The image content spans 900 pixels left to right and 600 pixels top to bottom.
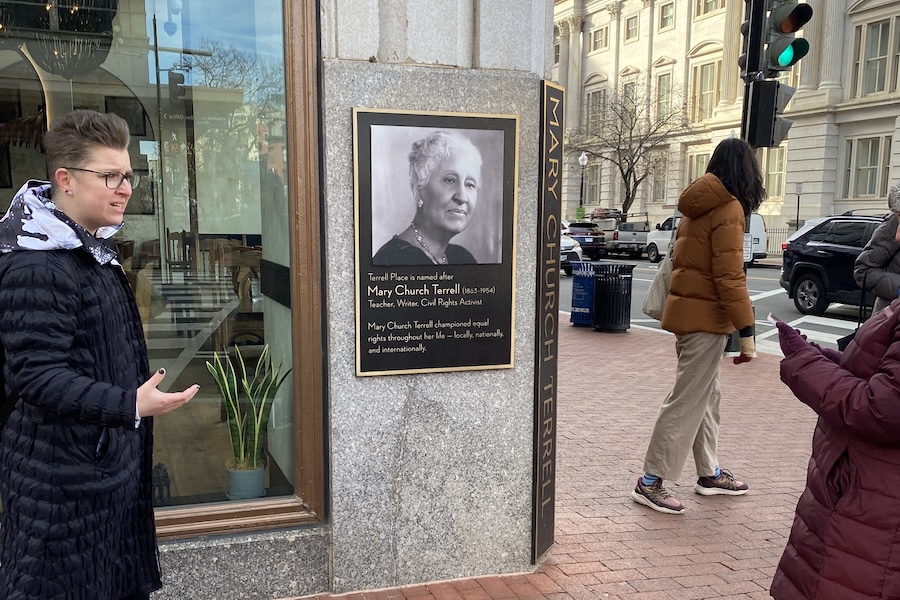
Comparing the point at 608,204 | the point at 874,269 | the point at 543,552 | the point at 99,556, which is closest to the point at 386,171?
the point at 99,556

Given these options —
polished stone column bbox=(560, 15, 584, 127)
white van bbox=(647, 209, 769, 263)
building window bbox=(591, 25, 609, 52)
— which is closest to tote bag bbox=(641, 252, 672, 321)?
white van bbox=(647, 209, 769, 263)

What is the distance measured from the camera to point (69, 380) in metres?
1.95

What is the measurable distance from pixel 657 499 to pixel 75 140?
3.91m

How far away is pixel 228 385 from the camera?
3.62 metres

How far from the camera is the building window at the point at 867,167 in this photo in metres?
30.4

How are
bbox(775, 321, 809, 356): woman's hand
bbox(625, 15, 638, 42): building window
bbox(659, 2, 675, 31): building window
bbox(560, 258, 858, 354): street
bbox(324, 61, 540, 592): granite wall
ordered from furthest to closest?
1. bbox(625, 15, 638, 42): building window
2. bbox(659, 2, 675, 31): building window
3. bbox(560, 258, 858, 354): street
4. bbox(324, 61, 540, 592): granite wall
5. bbox(775, 321, 809, 356): woman's hand

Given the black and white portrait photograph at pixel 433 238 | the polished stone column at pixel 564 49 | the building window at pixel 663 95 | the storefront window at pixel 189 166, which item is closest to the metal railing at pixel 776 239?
the building window at pixel 663 95

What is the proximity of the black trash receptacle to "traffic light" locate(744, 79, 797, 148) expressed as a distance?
14.6 feet

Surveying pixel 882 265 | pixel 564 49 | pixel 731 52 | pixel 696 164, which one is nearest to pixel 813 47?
pixel 731 52

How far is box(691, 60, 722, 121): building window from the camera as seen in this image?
40.7 m

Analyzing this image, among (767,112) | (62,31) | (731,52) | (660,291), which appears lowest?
(660,291)

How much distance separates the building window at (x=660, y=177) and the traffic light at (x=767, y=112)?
37447mm

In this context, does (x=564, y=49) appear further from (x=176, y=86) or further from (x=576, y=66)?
(x=176, y=86)

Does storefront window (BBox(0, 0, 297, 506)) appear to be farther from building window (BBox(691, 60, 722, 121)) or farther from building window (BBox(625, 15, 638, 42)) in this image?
building window (BBox(625, 15, 638, 42))
